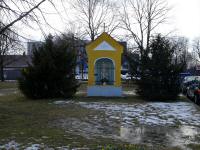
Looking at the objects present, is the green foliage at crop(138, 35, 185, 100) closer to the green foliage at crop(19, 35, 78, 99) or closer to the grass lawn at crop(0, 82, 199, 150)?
the green foliage at crop(19, 35, 78, 99)

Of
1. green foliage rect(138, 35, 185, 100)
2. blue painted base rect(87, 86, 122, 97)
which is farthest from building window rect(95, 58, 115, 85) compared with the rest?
green foliage rect(138, 35, 185, 100)

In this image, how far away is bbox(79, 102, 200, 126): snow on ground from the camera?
48.0 feet

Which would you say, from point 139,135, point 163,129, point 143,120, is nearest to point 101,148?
point 139,135

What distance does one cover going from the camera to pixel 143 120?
1485 cm

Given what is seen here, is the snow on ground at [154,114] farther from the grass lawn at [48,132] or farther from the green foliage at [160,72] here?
the green foliage at [160,72]

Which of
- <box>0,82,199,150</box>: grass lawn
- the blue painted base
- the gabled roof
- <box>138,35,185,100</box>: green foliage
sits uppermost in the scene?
the gabled roof

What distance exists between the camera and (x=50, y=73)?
940 inches

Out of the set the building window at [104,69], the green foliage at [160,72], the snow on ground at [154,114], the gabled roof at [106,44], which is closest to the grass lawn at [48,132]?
the snow on ground at [154,114]

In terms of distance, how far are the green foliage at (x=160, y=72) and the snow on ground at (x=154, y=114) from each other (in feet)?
12.6

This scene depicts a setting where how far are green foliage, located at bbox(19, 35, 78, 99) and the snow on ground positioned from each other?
441 cm

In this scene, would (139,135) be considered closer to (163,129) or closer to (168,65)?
(163,129)

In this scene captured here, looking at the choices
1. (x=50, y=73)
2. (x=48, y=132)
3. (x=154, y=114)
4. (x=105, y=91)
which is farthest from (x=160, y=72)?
(x=48, y=132)

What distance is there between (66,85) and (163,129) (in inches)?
486

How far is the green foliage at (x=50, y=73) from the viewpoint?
2377cm
